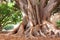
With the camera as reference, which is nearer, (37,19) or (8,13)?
(37,19)

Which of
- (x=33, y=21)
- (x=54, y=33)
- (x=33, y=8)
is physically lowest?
(x=54, y=33)

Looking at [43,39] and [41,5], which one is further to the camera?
[41,5]

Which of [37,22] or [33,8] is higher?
[33,8]

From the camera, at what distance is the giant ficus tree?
6.50 m

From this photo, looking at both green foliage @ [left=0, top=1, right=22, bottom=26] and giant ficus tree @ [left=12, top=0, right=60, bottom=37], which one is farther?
green foliage @ [left=0, top=1, right=22, bottom=26]

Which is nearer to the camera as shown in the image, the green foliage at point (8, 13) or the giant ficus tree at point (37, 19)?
the giant ficus tree at point (37, 19)

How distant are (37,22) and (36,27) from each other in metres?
0.52

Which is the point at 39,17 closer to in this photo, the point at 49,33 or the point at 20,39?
the point at 49,33

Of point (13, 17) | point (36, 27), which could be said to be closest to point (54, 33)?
point (36, 27)

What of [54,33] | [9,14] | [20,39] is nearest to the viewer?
[20,39]

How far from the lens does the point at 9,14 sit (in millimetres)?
9289

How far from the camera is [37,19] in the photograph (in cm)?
700

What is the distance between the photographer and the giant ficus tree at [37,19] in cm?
650

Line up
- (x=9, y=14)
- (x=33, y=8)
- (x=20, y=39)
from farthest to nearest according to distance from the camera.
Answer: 1. (x=9, y=14)
2. (x=33, y=8)
3. (x=20, y=39)
